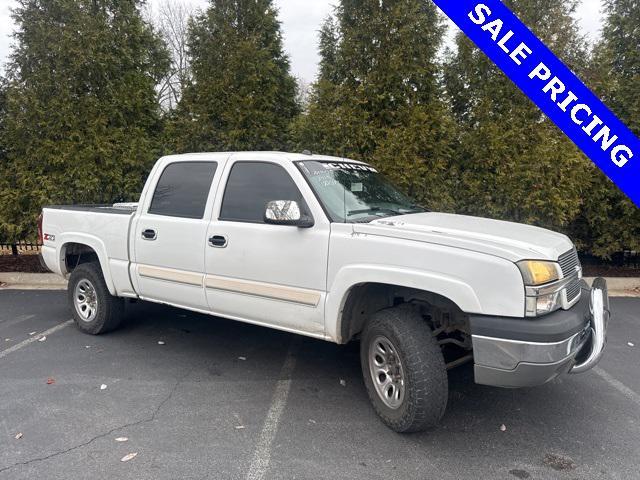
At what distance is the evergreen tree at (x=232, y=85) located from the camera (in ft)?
25.8

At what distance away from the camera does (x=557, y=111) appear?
3.69 meters

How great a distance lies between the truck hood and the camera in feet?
9.33

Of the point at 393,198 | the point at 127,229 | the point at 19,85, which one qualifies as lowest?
the point at 127,229

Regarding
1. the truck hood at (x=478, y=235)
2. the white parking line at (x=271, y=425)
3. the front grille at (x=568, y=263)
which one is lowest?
the white parking line at (x=271, y=425)

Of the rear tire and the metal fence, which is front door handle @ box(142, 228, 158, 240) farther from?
the metal fence

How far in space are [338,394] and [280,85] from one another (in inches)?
248

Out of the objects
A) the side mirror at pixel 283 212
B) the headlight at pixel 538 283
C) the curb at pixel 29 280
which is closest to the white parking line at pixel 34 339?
the curb at pixel 29 280

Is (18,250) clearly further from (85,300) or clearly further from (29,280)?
(85,300)

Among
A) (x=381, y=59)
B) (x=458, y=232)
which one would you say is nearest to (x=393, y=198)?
(x=458, y=232)

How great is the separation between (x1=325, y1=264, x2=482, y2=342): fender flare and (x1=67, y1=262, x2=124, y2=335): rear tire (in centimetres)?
295

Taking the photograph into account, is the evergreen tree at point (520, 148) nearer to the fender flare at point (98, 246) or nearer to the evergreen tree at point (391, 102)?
the evergreen tree at point (391, 102)

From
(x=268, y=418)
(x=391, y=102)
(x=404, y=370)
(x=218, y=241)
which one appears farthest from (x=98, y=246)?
(x=391, y=102)

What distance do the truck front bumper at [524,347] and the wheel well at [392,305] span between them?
0.46 metres

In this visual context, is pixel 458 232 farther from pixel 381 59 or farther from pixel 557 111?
pixel 381 59
